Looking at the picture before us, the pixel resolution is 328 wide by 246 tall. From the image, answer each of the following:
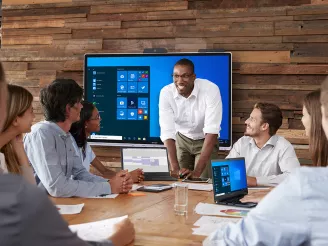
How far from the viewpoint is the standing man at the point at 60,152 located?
2.50m

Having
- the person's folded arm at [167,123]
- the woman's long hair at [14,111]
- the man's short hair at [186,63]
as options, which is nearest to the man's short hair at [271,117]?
the person's folded arm at [167,123]

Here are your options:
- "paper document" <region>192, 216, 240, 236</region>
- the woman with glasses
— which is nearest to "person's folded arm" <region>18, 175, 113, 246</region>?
"paper document" <region>192, 216, 240, 236</region>

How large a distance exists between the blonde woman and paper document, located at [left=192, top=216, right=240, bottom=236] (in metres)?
0.90

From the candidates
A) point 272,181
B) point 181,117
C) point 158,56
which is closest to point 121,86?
point 158,56

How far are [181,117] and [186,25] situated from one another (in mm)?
987

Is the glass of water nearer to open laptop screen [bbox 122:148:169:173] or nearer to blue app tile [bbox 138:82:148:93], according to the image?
open laptop screen [bbox 122:148:169:173]

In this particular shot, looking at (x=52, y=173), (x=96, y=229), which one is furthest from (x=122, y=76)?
(x=96, y=229)

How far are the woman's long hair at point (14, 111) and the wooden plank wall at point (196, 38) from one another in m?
2.48

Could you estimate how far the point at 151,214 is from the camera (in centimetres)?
209

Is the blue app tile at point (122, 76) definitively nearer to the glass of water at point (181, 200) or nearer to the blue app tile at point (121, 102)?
the blue app tile at point (121, 102)

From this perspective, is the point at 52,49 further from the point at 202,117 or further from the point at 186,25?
the point at 202,117

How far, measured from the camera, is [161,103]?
4.39 m

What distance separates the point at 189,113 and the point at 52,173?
199 cm

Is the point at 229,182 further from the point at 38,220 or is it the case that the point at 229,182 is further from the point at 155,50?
the point at 155,50
